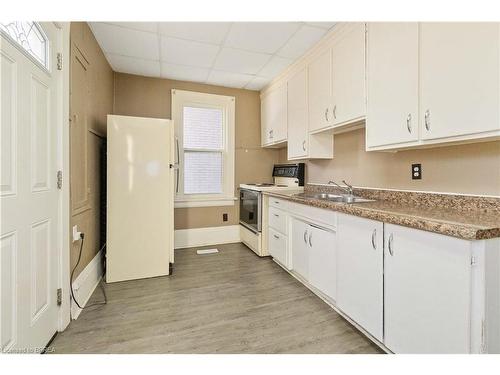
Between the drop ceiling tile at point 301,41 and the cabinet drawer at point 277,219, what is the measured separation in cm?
185

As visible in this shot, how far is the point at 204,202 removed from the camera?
153 inches

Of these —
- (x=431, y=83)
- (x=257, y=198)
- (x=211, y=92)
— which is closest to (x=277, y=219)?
(x=257, y=198)

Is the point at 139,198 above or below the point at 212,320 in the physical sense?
above

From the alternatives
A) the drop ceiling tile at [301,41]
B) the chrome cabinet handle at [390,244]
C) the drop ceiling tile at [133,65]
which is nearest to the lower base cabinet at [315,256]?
the chrome cabinet handle at [390,244]

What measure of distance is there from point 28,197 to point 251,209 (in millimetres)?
2521

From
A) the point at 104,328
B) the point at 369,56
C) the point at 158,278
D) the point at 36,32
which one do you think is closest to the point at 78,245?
the point at 104,328

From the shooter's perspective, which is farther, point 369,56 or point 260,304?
point 260,304

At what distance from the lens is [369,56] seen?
1.99 metres

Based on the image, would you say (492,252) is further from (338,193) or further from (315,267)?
(338,193)

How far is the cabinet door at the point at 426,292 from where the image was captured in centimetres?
110

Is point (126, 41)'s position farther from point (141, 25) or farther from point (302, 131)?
point (302, 131)

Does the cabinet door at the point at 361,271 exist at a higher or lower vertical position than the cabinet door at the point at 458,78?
lower

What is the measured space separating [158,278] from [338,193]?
88.2 inches

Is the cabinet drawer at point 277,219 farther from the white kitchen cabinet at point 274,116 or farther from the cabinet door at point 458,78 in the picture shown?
the cabinet door at point 458,78
